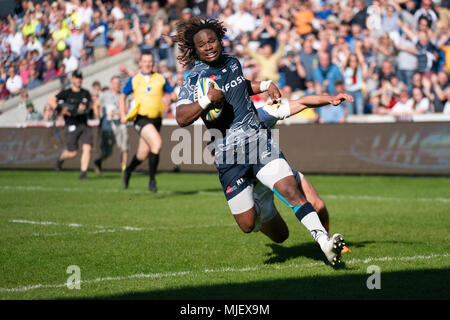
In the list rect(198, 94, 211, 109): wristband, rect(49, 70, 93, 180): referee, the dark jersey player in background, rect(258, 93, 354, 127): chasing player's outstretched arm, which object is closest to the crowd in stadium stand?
rect(49, 70, 93, 180): referee

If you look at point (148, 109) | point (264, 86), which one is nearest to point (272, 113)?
point (264, 86)

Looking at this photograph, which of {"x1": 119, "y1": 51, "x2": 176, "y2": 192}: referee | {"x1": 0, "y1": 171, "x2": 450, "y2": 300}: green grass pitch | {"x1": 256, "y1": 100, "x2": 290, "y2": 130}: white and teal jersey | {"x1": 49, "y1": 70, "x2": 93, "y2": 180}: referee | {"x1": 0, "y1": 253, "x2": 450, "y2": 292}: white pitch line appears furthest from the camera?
{"x1": 49, "y1": 70, "x2": 93, "y2": 180}: referee

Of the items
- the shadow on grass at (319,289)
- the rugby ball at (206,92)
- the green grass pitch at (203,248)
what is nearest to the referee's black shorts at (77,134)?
the green grass pitch at (203,248)

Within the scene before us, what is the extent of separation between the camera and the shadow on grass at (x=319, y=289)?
217 inches

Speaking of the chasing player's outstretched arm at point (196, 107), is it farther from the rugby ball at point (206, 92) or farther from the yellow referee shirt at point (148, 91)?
the yellow referee shirt at point (148, 91)

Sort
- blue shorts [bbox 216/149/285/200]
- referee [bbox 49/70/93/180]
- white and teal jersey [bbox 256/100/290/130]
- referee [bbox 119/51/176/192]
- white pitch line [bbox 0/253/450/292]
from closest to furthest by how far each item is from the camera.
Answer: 1. white pitch line [bbox 0/253/450/292]
2. blue shorts [bbox 216/149/285/200]
3. white and teal jersey [bbox 256/100/290/130]
4. referee [bbox 119/51/176/192]
5. referee [bbox 49/70/93/180]

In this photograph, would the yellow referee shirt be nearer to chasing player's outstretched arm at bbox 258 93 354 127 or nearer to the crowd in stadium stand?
the crowd in stadium stand

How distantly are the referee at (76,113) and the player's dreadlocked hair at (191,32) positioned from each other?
35.7ft

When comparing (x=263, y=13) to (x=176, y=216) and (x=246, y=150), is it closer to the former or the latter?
(x=176, y=216)

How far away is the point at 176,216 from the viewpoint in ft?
36.4

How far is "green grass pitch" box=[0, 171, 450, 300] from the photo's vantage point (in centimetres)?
588

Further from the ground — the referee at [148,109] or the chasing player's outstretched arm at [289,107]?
the chasing player's outstretched arm at [289,107]

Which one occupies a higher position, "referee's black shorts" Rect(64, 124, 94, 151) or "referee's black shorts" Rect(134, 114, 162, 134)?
"referee's black shorts" Rect(134, 114, 162, 134)

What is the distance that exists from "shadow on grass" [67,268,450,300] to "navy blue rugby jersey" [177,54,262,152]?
1.60m
